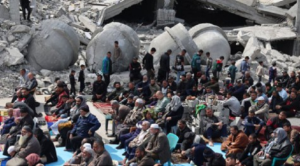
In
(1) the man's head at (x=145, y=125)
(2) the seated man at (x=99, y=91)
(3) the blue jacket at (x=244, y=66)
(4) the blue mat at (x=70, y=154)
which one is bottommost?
(4) the blue mat at (x=70, y=154)

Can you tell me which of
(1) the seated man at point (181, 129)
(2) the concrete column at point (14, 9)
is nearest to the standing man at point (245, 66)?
(1) the seated man at point (181, 129)

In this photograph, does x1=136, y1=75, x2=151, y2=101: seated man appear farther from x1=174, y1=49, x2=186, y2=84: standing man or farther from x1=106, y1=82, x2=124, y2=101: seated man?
x1=174, y1=49, x2=186, y2=84: standing man

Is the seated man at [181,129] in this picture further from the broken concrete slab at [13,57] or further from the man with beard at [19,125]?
the broken concrete slab at [13,57]

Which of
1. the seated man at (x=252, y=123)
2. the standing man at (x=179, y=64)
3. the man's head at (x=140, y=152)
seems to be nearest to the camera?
the man's head at (x=140, y=152)

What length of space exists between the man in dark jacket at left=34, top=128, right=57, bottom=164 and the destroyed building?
6238 millimetres

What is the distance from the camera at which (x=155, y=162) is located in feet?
40.3

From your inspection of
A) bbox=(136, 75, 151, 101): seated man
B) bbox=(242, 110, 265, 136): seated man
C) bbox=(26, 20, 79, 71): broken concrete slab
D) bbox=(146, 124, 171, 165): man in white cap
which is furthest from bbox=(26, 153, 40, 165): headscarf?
bbox=(26, 20, 79, 71): broken concrete slab

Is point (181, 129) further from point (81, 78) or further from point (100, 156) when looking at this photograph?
point (81, 78)

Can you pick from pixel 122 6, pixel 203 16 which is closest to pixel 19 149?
pixel 122 6

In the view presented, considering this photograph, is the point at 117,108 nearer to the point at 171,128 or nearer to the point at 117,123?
the point at 117,123

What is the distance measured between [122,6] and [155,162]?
16098 mm

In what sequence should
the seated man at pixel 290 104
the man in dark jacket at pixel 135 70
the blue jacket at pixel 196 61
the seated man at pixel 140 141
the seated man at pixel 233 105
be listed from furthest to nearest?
the blue jacket at pixel 196 61 < the man in dark jacket at pixel 135 70 < the seated man at pixel 290 104 < the seated man at pixel 233 105 < the seated man at pixel 140 141

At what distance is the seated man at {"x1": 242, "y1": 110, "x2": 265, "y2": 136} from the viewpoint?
14.1 metres

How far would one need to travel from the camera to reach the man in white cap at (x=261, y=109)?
595 inches
